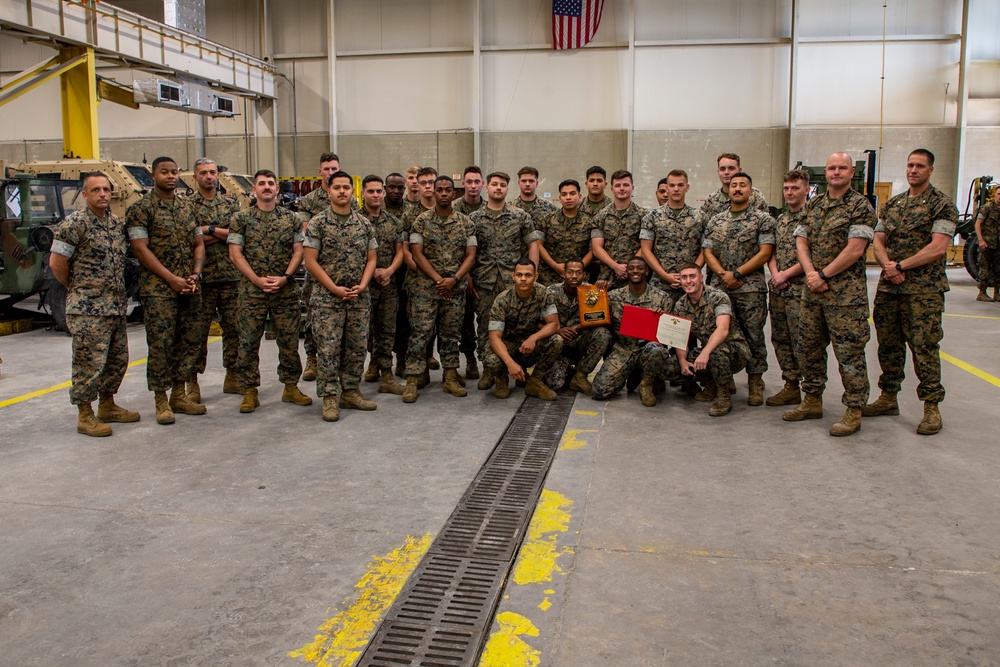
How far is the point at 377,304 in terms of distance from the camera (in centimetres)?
661

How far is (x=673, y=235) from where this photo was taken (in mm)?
6402

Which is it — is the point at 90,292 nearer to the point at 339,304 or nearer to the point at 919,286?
the point at 339,304

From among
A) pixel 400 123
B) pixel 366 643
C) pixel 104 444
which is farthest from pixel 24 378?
pixel 400 123

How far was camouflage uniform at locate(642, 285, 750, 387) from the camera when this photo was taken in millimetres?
5875

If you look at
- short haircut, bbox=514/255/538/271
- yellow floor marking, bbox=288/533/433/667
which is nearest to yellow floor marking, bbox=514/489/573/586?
yellow floor marking, bbox=288/533/433/667

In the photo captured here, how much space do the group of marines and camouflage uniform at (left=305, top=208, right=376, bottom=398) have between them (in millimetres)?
15

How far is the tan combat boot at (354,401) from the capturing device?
596 cm

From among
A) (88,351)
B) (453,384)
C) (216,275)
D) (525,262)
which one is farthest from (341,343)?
(88,351)

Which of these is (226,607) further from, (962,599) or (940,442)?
(940,442)

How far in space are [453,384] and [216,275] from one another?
2048 mm

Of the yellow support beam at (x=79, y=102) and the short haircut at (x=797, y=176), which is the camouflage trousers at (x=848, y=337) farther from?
the yellow support beam at (x=79, y=102)

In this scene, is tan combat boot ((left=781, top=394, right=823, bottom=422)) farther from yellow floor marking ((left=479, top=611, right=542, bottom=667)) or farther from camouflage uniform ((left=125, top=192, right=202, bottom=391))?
camouflage uniform ((left=125, top=192, right=202, bottom=391))

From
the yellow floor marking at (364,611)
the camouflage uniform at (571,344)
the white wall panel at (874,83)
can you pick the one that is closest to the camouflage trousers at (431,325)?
the camouflage uniform at (571,344)

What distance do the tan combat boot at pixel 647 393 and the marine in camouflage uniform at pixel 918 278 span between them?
1.69m
